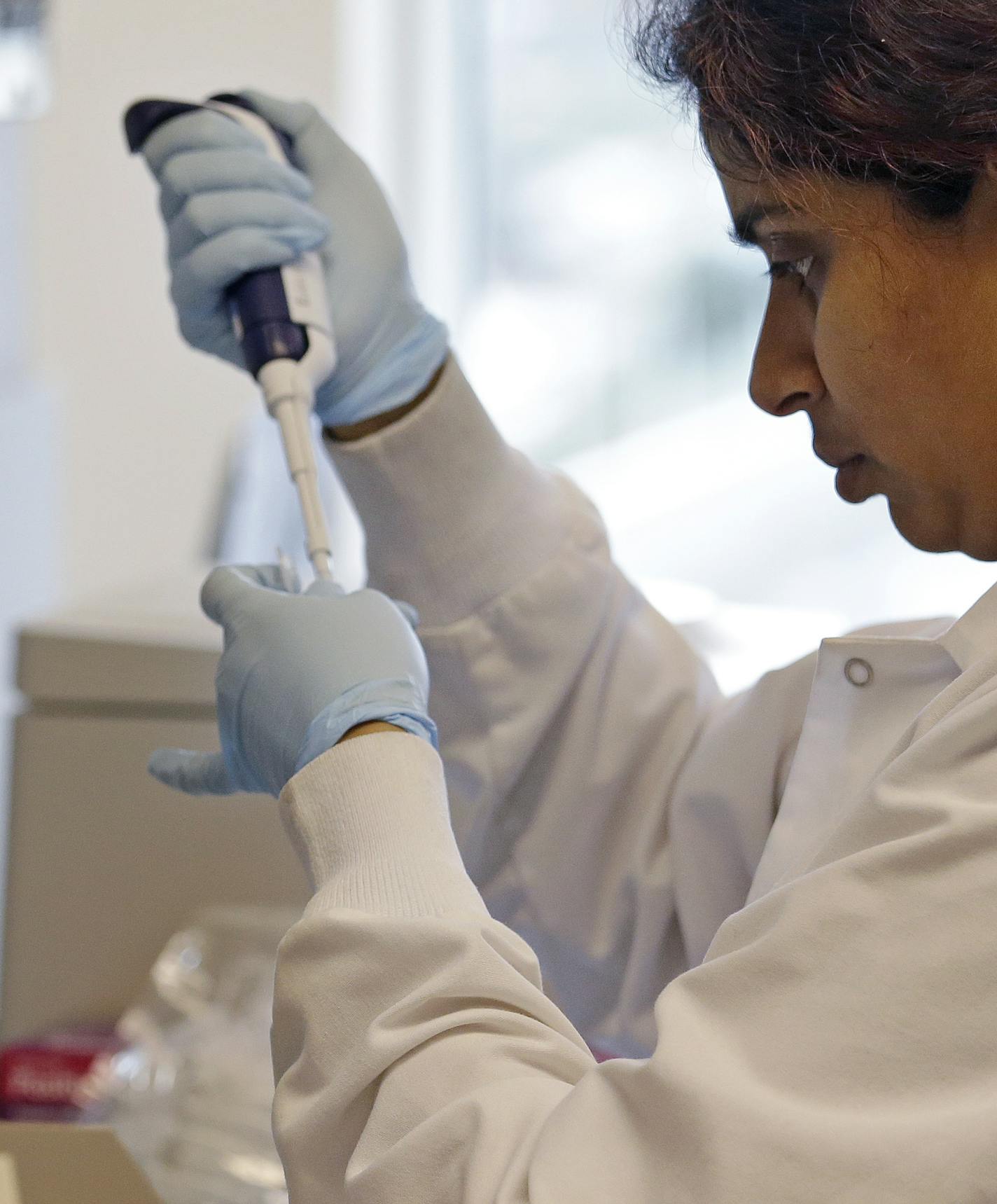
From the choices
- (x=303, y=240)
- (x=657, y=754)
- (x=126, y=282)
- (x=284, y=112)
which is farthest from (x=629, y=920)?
(x=126, y=282)

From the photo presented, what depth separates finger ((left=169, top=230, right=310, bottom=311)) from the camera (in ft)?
2.83

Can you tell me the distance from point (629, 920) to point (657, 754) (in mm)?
107

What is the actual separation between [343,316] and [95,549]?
6.22ft

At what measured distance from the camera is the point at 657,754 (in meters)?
0.93

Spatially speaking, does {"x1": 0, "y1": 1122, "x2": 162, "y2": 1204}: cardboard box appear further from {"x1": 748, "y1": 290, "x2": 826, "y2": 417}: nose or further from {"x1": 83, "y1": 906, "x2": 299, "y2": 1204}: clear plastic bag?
{"x1": 748, "y1": 290, "x2": 826, "y2": 417}: nose

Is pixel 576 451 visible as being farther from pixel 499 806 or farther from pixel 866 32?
pixel 866 32

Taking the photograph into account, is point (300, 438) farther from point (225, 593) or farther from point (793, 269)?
point (793, 269)

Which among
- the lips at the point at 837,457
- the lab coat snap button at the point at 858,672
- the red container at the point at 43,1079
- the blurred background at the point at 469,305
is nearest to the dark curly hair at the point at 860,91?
Answer: the lips at the point at 837,457

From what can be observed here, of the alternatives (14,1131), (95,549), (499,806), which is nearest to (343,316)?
(499,806)

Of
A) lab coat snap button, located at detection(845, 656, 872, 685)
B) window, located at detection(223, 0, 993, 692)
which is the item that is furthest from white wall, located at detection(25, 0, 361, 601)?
lab coat snap button, located at detection(845, 656, 872, 685)

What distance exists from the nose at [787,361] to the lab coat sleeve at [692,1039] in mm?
198

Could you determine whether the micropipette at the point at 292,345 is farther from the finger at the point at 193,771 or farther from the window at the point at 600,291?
the window at the point at 600,291

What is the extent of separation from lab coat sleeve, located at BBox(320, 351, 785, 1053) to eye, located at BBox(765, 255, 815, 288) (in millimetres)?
284

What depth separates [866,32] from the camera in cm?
58
